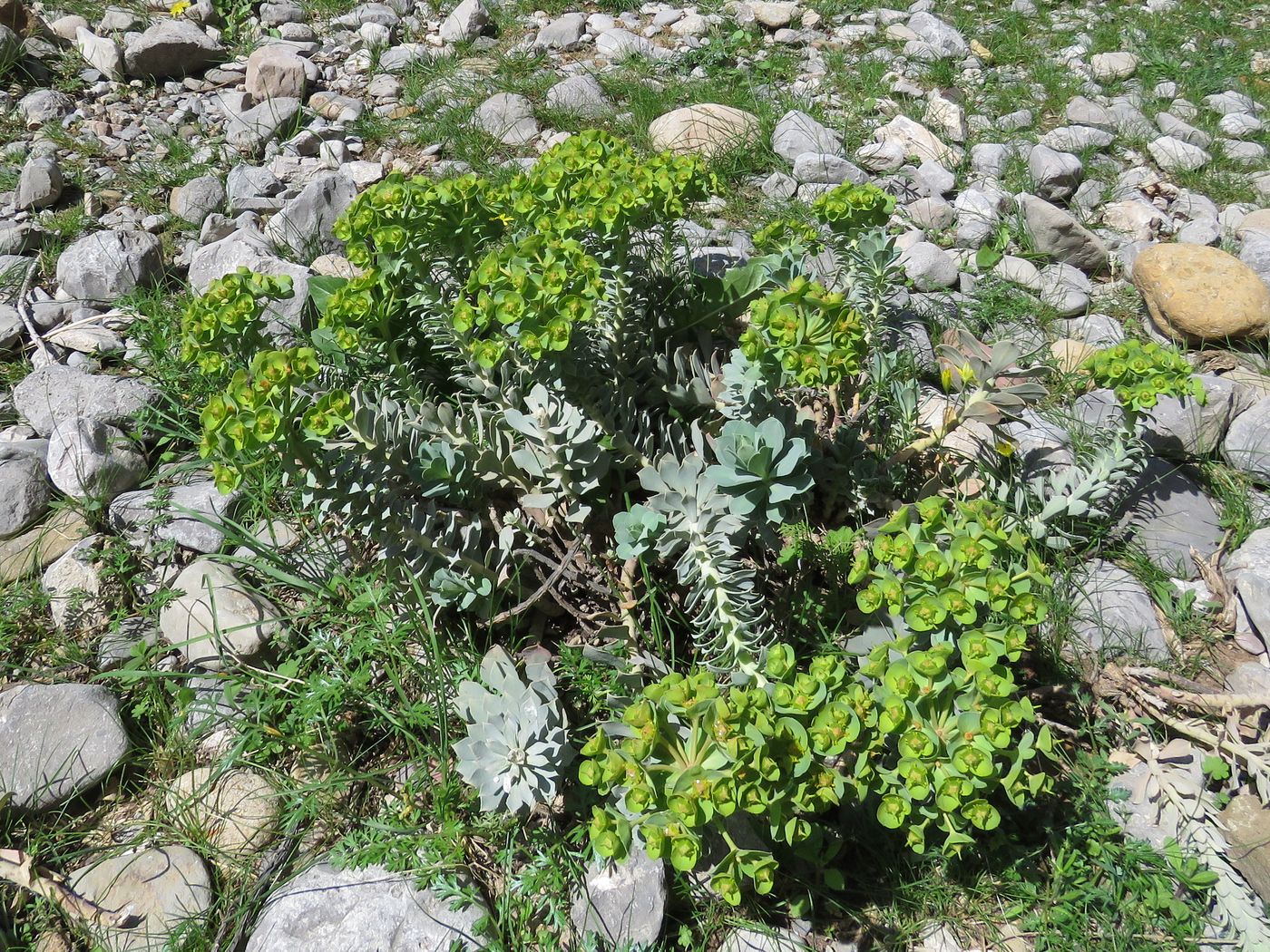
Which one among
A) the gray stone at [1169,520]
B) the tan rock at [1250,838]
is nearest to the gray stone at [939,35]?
the gray stone at [1169,520]

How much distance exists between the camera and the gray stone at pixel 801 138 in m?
4.13

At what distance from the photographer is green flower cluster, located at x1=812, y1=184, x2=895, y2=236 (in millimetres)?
2566

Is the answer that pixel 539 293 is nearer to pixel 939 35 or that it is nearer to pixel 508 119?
pixel 508 119

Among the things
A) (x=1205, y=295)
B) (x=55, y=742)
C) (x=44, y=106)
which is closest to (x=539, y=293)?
(x=55, y=742)

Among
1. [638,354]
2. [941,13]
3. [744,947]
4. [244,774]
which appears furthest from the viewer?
[941,13]

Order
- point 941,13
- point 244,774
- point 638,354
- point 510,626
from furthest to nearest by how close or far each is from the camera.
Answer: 1. point 941,13
2. point 638,354
3. point 510,626
4. point 244,774

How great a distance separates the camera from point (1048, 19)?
5.66 m

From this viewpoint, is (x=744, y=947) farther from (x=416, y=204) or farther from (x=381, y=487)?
(x=416, y=204)

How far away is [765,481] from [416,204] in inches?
42.3

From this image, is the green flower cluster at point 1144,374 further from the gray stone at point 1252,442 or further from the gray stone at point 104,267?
the gray stone at point 104,267

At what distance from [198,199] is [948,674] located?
11.9 feet

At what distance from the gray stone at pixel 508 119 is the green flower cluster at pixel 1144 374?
2918 millimetres

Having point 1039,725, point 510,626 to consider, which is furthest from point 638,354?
point 1039,725

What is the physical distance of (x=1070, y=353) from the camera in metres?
3.20
